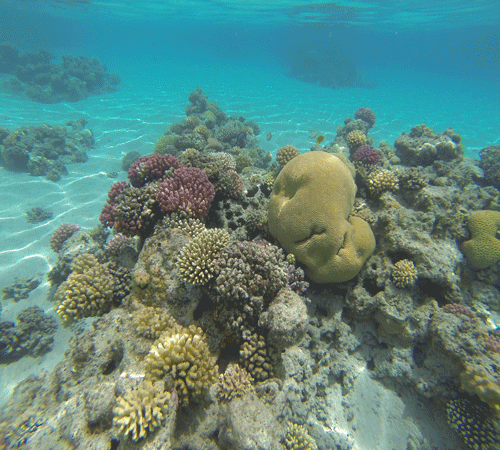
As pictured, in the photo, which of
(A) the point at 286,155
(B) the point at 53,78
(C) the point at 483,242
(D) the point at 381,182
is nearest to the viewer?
(C) the point at 483,242

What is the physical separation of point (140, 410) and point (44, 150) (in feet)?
59.4

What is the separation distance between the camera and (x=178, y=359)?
3078 mm

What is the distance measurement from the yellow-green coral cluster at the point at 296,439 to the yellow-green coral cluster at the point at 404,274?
318 centimetres

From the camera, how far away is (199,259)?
3793 millimetres

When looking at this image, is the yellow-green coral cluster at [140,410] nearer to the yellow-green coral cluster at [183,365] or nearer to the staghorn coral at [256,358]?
the yellow-green coral cluster at [183,365]

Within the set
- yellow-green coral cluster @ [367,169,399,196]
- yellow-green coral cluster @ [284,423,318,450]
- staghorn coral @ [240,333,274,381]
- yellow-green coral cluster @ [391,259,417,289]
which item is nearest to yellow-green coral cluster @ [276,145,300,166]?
yellow-green coral cluster @ [367,169,399,196]

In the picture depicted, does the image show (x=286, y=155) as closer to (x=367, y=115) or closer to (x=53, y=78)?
(x=367, y=115)

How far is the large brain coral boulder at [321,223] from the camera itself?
440cm

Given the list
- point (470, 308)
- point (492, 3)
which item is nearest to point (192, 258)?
point (470, 308)

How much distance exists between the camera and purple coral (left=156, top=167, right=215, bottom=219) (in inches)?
185

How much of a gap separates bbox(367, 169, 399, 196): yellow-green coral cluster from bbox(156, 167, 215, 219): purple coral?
4.23 meters

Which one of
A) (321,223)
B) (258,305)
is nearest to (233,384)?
(258,305)

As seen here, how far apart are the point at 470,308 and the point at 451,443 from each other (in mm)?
2576

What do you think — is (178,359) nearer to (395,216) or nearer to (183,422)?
(183,422)
